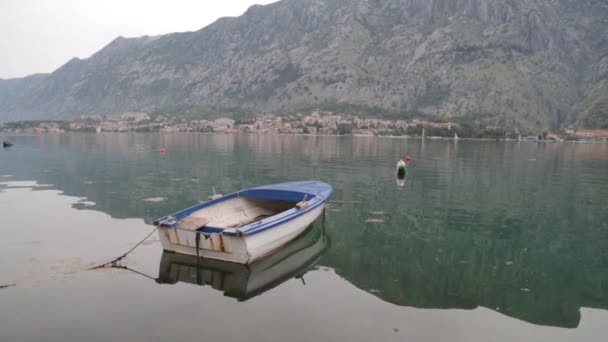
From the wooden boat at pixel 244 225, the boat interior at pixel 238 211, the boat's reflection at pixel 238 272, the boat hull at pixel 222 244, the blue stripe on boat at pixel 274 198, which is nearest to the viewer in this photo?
the boat's reflection at pixel 238 272

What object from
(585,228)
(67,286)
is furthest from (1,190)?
(585,228)

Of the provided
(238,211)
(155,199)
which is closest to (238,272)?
(238,211)

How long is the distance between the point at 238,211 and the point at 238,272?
6.26 meters

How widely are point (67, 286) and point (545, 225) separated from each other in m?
24.1

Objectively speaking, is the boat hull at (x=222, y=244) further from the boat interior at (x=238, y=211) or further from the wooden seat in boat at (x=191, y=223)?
the boat interior at (x=238, y=211)

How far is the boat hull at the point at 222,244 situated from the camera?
15.5 metres

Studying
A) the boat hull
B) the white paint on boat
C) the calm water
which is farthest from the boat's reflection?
the white paint on boat

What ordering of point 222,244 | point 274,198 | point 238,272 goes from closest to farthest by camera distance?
point 222,244 < point 238,272 < point 274,198

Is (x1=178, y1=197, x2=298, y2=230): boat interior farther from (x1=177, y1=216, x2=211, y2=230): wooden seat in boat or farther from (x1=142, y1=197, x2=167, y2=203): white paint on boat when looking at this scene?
(x1=142, y1=197, x2=167, y2=203): white paint on boat

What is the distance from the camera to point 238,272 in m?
15.7

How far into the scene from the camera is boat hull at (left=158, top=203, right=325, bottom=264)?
50.9 ft

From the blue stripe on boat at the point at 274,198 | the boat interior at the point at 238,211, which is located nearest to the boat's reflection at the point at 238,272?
the blue stripe on boat at the point at 274,198

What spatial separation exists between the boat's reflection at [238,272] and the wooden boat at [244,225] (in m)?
0.30

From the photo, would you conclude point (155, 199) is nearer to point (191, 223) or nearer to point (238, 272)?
point (191, 223)
